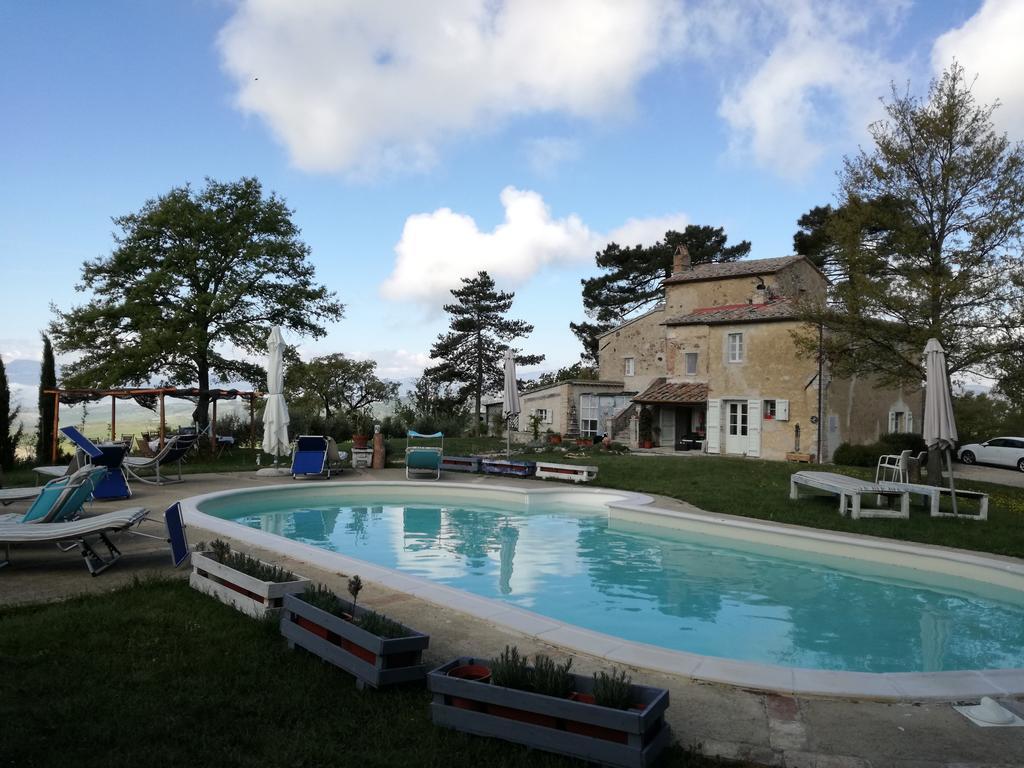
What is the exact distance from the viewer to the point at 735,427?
24062 millimetres

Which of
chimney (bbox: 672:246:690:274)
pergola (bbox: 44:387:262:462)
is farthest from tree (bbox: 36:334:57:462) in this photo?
chimney (bbox: 672:246:690:274)

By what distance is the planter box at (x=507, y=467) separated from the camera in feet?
51.5

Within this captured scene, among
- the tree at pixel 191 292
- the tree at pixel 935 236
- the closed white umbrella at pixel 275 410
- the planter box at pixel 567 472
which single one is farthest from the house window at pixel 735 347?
the closed white umbrella at pixel 275 410

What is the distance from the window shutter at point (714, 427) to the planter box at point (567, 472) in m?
10.7

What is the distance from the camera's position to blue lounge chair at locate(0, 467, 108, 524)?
22.5 feet

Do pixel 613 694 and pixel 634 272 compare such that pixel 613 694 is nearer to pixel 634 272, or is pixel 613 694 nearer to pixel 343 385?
pixel 343 385

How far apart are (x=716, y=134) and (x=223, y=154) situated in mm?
11528

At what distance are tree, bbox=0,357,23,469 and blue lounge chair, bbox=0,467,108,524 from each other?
10.7 meters

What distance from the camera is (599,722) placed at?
2982 millimetres

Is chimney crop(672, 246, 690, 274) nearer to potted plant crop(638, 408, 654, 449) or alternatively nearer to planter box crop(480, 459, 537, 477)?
potted plant crop(638, 408, 654, 449)

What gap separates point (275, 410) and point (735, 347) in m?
16.1

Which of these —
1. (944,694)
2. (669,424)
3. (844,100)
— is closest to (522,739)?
(944,694)

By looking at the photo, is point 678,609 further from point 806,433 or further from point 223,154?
point 806,433

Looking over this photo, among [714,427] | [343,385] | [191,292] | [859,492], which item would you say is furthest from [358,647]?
[343,385]
